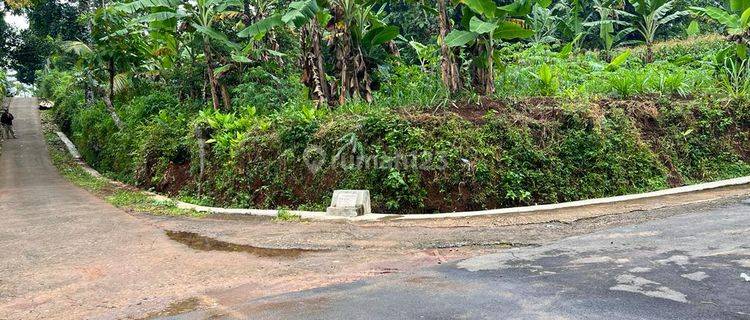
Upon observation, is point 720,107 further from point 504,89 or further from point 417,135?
point 417,135

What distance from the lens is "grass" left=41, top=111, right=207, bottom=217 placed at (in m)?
10.6

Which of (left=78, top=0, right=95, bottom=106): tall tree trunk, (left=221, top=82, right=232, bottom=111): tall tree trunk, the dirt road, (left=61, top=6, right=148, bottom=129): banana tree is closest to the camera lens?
the dirt road

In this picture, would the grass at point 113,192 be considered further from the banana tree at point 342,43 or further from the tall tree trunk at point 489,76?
the tall tree trunk at point 489,76

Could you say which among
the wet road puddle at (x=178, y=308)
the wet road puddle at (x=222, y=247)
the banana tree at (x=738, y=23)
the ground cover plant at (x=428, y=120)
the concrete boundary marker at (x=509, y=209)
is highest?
the banana tree at (x=738, y=23)

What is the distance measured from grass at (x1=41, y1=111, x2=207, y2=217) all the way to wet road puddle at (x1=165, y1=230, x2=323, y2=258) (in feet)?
6.36

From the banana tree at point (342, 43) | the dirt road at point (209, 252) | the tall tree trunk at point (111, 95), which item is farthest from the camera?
the tall tree trunk at point (111, 95)

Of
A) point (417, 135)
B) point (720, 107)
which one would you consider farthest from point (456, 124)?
point (720, 107)

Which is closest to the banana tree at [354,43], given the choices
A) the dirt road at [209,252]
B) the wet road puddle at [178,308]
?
the dirt road at [209,252]

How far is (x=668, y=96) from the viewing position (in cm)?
1152

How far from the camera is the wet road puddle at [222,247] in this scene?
6746 mm

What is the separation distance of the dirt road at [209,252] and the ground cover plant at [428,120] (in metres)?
1.15

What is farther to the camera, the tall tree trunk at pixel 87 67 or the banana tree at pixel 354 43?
the tall tree trunk at pixel 87 67

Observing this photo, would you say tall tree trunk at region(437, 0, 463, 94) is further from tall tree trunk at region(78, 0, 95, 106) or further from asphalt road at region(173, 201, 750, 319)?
tall tree trunk at region(78, 0, 95, 106)

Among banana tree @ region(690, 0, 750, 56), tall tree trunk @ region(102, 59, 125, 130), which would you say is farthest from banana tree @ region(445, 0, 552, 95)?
tall tree trunk @ region(102, 59, 125, 130)
